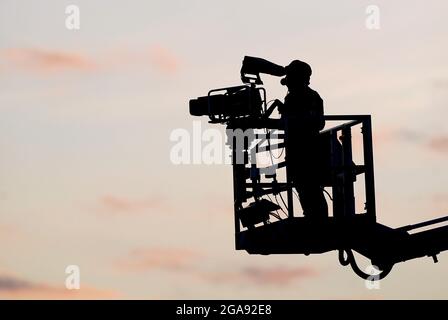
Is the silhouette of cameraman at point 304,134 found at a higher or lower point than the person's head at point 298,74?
lower

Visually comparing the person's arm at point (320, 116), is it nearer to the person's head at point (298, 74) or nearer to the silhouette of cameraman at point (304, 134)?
the silhouette of cameraman at point (304, 134)

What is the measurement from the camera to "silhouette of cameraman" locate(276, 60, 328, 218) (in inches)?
662

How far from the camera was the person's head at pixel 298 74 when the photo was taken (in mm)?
16781

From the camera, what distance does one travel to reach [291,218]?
1711 cm

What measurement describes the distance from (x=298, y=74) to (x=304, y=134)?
3.72 ft

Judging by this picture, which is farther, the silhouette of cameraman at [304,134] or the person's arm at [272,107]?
the person's arm at [272,107]

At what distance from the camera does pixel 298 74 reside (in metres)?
16.8

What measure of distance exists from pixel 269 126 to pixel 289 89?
2.75ft

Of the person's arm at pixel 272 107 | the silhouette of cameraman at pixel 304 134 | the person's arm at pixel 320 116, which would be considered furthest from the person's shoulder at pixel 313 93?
the person's arm at pixel 272 107

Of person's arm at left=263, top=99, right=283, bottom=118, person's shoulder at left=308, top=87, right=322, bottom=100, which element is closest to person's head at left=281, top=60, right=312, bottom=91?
person's shoulder at left=308, top=87, right=322, bottom=100
